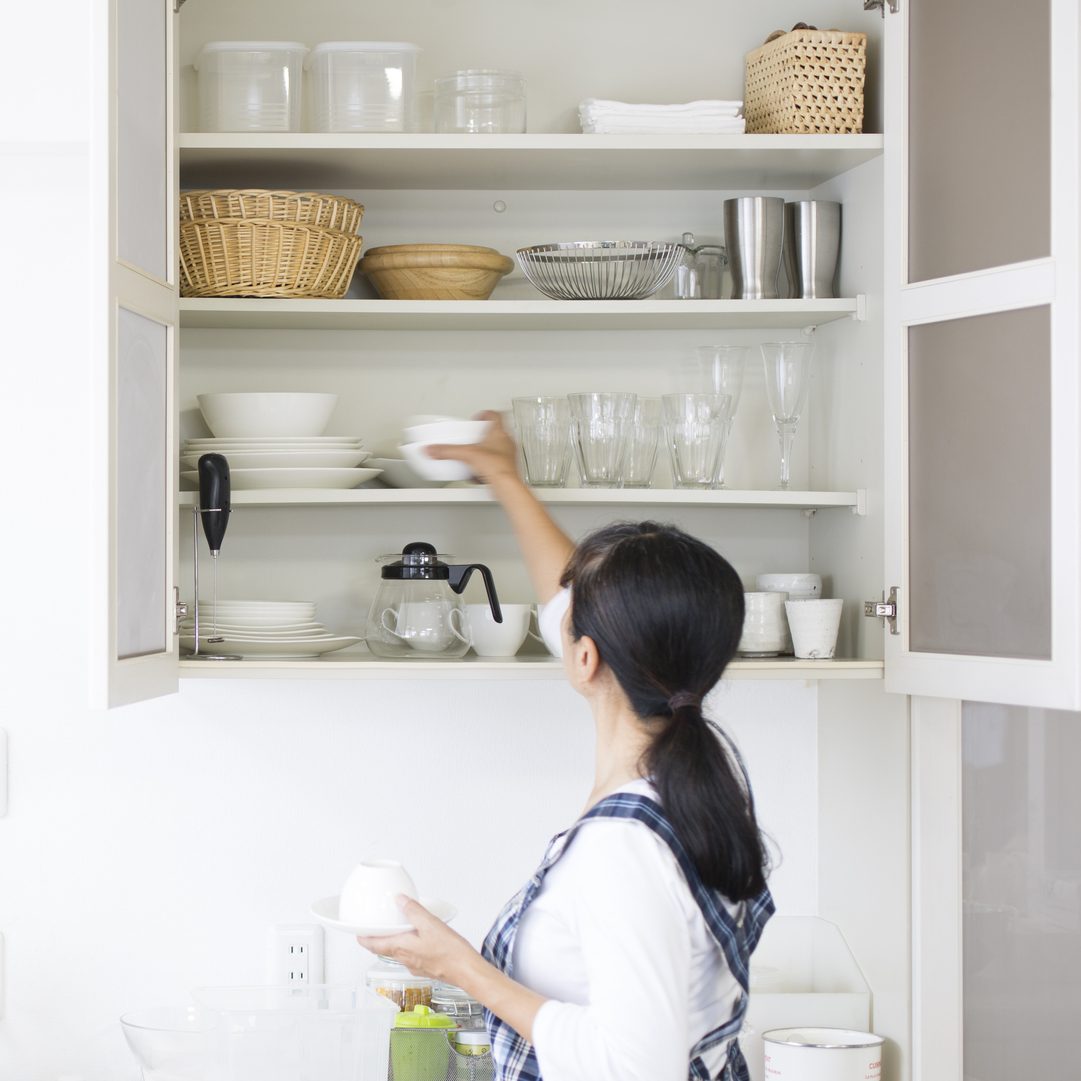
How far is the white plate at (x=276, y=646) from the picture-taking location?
5.60ft

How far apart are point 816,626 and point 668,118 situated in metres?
0.74

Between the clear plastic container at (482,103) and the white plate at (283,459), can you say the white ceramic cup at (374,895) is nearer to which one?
the white plate at (283,459)

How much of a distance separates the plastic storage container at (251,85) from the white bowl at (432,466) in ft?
1.63

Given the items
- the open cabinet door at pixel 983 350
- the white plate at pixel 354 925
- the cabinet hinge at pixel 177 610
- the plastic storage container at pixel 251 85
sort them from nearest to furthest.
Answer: the white plate at pixel 354 925, the open cabinet door at pixel 983 350, the cabinet hinge at pixel 177 610, the plastic storage container at pixel 251 85

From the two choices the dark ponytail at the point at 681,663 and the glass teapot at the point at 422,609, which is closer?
the dark ponytail at the point at 681,663

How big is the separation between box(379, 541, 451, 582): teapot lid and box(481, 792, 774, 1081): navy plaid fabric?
53cm

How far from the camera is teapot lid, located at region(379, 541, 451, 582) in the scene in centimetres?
173

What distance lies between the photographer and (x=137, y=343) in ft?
4.79

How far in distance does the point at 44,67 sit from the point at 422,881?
1327mm

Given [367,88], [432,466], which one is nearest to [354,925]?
[432,466]

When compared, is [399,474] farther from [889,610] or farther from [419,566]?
[889,610]

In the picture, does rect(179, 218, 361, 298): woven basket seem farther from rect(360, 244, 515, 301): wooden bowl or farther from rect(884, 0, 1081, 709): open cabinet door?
rect(884, 0, 1081, 709): open cabinet door

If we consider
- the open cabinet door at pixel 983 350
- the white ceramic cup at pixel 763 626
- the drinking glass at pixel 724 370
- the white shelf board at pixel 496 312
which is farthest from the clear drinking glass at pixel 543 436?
the open cabinet door at pixel 983 350

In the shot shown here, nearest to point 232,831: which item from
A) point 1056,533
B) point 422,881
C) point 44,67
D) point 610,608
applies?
point 422,881
